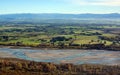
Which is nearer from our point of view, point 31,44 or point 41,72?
point 41,72

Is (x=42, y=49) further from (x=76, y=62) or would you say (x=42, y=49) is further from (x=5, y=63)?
(x=5, y=63)

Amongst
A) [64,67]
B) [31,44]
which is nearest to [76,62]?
[64,67]

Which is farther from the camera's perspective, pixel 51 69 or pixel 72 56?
pixel 72 56

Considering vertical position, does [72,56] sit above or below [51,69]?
below

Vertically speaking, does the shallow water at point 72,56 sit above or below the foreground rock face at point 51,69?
below

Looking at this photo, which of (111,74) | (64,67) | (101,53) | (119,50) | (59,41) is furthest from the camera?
(59,41)

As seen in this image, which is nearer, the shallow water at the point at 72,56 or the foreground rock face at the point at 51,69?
the foreground rock face at the point at 51,69

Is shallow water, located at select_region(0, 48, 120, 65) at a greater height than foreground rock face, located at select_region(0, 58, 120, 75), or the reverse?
foreground rock face, located at select_region(0, 58, 120, 75)

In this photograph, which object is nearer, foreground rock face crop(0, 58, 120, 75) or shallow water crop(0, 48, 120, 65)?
foreground rock face crop(0, 58, 120, 75)
